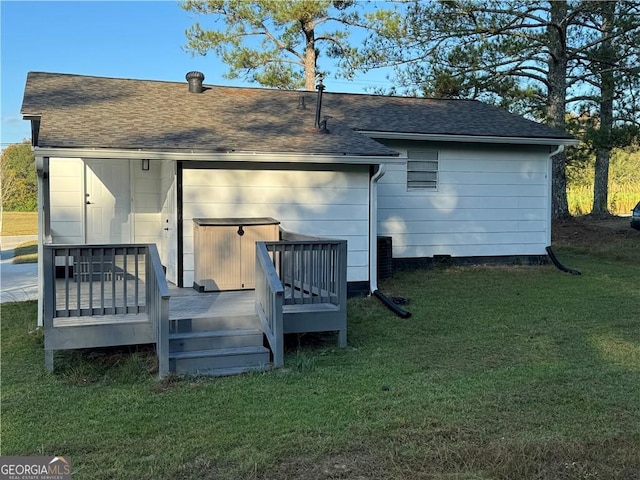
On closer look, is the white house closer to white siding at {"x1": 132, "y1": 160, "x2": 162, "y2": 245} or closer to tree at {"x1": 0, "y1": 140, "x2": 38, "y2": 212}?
white siding at {"x1": 132, "y1": 160, "x2": 162, "y2": 245}

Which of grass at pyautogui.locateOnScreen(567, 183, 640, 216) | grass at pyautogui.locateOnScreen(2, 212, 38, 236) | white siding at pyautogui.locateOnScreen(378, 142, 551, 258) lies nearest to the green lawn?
white siding at pyautogui.locateOnScreen(378, 142, 551, 258)

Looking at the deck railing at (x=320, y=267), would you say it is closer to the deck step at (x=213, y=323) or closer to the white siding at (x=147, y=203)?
the deck step at (x=213, y=323)

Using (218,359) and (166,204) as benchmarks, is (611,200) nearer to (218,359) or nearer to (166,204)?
(166,204)

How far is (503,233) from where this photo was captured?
11.5m

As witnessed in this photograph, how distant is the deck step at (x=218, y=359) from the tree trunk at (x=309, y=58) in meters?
16.6

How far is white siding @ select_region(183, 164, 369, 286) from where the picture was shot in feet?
25.8

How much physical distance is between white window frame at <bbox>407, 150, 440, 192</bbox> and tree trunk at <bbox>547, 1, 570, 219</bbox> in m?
7.21

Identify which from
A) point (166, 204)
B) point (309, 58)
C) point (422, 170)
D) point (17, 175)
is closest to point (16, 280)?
point (166, 204)

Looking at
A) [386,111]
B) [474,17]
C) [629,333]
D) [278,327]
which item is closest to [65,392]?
[278,327]

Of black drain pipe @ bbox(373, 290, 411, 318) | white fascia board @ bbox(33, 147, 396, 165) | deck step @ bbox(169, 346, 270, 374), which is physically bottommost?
deck step @ bbox(169, 346, 270, 374)

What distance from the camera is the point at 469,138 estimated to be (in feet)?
35.5

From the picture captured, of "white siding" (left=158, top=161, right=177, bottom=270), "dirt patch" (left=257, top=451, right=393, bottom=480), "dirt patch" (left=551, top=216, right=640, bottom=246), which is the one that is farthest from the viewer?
"dirt patch" (left=551, top=216, right=640, bottom=246)

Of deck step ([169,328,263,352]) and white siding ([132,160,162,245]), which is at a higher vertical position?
white siding ([132,160,162,245])

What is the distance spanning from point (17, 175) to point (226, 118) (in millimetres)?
24143
